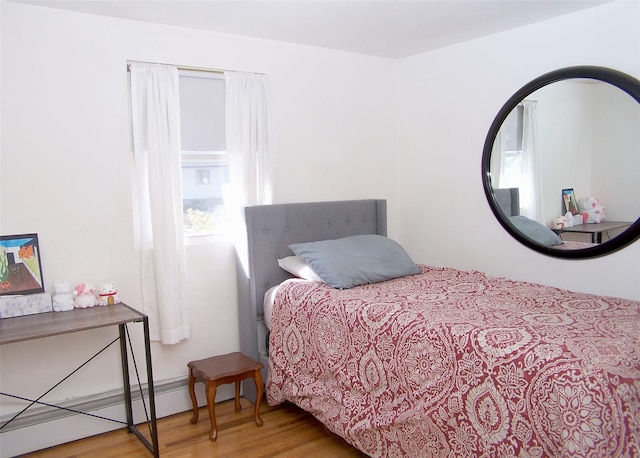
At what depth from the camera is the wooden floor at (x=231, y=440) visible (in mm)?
2693

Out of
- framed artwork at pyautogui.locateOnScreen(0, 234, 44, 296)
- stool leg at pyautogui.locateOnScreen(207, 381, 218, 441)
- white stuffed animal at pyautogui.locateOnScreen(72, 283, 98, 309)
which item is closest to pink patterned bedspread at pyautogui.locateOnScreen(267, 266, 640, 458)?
stool leg at pyautogui.locateOnScreen(207, 381, 218, 441)

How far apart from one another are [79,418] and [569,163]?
312 centimetres

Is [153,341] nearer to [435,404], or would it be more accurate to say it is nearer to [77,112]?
[77,112]

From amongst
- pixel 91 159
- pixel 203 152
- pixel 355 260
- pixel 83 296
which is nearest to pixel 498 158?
pixel 355 260

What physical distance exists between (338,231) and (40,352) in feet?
6.34

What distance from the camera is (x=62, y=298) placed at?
266 centimetres

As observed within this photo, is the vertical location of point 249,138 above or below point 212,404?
above

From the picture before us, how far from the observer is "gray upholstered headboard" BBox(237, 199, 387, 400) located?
3244 mm

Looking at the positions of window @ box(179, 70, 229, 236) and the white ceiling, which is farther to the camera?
window @ box(179, 70, 229, 236)

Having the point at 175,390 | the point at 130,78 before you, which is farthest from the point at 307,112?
the point at 175,390

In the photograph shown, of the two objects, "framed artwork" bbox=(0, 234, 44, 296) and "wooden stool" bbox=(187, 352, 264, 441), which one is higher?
"framed artwork" bbox=(0, 234, 44, 296)

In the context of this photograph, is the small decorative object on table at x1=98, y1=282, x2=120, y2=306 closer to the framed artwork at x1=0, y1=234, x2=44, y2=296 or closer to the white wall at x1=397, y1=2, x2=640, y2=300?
the framed artwork at x1=0, y1=234, x2=44, y2=296

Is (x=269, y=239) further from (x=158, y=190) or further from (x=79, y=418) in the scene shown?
(x=79, y=418)

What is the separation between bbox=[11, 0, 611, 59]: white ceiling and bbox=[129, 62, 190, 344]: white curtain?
0.35 metres
